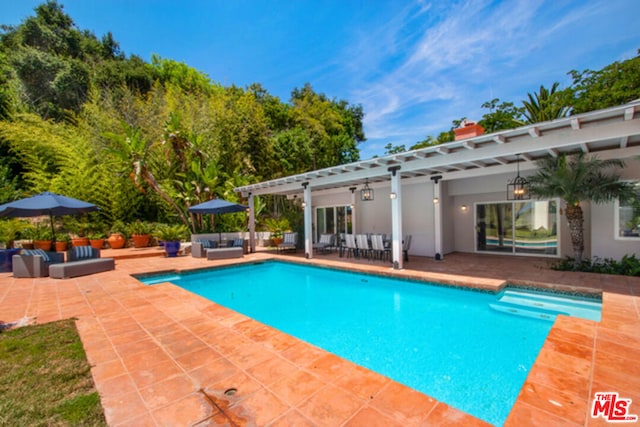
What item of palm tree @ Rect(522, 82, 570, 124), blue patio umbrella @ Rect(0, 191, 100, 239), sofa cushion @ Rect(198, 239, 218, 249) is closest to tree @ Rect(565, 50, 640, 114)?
palm tree @ Rect(522, 82, 570, 124)

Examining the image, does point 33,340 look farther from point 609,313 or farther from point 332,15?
point 332,15

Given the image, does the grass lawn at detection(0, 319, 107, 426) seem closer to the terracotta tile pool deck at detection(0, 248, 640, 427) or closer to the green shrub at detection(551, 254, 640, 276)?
the terracotta tile pool deck at detection(0, 248, 640, 427)

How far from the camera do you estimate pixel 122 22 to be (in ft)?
54.3

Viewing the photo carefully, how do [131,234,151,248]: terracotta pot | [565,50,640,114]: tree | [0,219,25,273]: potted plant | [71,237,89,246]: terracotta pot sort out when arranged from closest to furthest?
[0,219,25,273]: potted plant, [71,237,89,246]: terracotta pot, [131,234,151,248]: terracotta pot, [565,50,640,114]: tree

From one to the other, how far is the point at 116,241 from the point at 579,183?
16.6 meters

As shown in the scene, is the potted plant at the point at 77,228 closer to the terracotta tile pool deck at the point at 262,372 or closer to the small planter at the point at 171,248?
the small planter at the point at 171,248

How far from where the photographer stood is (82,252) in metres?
8.66

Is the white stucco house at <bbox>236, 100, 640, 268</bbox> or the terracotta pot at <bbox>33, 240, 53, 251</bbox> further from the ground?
the white stucco house at <bbox>236, 100, 640, 268</bbox>

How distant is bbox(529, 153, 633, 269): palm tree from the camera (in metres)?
6.71

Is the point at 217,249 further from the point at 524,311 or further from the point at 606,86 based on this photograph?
the point at 606,86

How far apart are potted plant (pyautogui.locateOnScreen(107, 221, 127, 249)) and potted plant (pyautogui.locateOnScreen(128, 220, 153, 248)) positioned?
0.31m

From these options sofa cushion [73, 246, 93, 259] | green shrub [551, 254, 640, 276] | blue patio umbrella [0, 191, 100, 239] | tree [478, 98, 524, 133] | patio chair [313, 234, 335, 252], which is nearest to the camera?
green shrub [551, 254, 640, 276]

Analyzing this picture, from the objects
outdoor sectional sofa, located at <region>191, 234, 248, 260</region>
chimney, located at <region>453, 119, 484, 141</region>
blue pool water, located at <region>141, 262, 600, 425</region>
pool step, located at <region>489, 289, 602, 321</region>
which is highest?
chimney, located at <region>453, 119, 484, 141</region>

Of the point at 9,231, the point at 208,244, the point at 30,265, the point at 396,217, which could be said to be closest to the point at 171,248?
the point at 208,244
